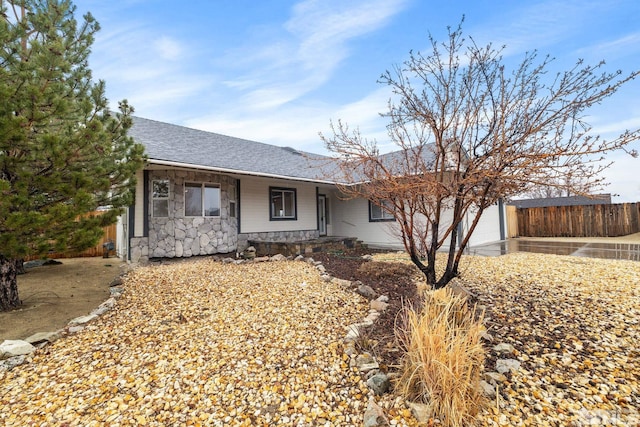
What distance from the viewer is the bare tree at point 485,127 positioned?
9.29ft

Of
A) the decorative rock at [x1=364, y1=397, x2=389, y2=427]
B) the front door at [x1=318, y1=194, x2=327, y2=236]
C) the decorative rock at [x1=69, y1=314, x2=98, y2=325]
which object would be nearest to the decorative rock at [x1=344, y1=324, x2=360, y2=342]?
the decorative rock at [x1=364, y1=397, x2=389, y2=427]

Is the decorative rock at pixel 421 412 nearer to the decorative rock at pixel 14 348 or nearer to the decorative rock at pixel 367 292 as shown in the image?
the decorative rock at pixel 367 292

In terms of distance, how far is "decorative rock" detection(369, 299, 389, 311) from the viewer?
3.73m

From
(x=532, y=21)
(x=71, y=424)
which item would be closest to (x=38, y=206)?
(x=71, y=424)

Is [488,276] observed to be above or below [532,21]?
below

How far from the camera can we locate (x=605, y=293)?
Answer: 418 cm

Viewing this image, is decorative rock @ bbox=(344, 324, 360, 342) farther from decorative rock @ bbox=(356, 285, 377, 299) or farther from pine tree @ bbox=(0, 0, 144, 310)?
pine tree @ bbox=(0, 0, 144, 310)

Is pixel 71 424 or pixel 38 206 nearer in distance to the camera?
pixel 71 424

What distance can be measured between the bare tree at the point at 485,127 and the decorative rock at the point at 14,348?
400 centimetres

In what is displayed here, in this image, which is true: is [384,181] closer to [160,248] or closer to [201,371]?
[201,371]

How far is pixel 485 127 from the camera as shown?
3.48 meters

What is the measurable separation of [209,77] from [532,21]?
8.47 meters

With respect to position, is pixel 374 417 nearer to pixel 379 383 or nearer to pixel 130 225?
pixel 379 383

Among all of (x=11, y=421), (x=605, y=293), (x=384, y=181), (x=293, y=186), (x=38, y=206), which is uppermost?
(x=293, y=186)
